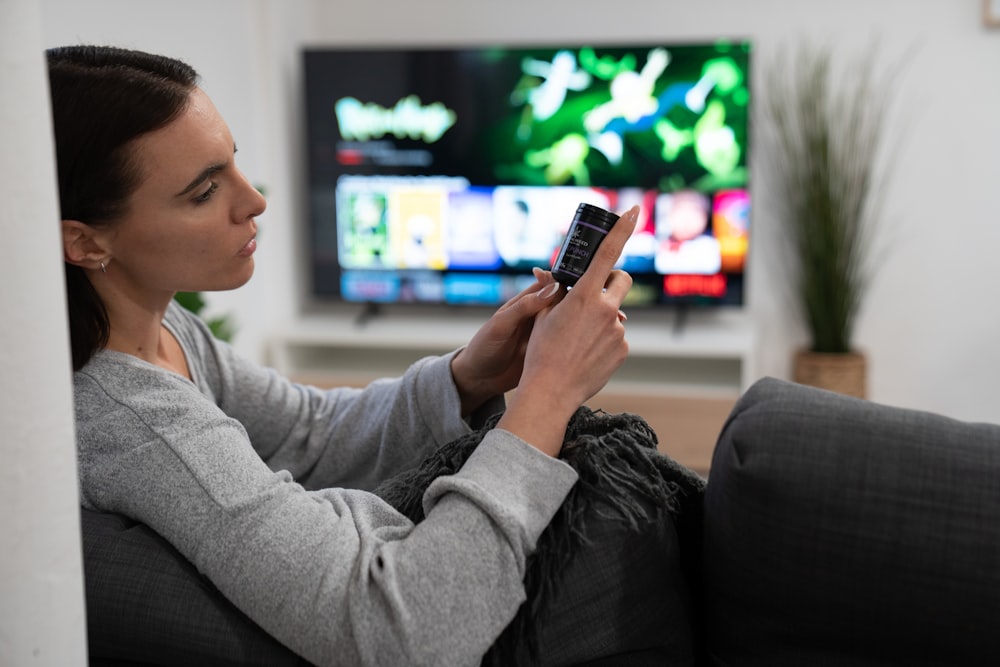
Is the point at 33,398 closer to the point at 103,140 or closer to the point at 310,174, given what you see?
the point at 103,140

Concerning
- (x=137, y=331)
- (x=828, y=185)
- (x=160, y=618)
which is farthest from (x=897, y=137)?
(x=160, y=618)

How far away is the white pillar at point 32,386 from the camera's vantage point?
711 mm

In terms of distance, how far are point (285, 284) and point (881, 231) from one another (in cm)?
216

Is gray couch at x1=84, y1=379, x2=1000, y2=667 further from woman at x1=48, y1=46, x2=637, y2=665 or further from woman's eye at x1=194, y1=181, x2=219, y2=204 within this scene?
woman's eye at x1=194, y1=181, x2=219, y2=204

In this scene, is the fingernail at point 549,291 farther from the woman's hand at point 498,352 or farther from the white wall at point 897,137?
the white wall at point 897,137

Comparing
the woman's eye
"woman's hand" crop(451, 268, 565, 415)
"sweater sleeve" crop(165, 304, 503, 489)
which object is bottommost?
"sweater sleeve" crop(165, 304, 503, 489)

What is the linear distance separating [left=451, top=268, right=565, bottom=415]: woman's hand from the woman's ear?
44 centimetres

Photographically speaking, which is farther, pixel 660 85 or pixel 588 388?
pixel 660 85

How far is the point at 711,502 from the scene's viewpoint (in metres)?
0.89

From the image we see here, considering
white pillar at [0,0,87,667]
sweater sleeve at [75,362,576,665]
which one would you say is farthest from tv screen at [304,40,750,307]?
white pillar at [0,0,87,667]

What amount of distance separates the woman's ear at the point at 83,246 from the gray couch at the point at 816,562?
1.22ft

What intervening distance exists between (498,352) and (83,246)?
0.49 meters

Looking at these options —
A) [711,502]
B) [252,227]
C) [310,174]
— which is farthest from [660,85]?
[711,502]

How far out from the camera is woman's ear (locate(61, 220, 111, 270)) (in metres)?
1.09
